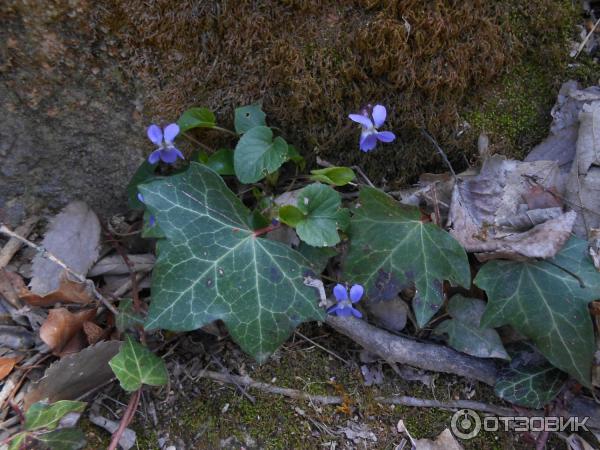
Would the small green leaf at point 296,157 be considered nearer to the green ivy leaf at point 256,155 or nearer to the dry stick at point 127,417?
the green ivy leaf at point 256,155

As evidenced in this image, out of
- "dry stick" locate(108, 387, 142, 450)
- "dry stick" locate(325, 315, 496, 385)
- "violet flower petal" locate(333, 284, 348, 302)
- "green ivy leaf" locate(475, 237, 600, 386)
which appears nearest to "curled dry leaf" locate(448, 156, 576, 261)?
"green ivy leaf" locate(475, 237, 600, 386)

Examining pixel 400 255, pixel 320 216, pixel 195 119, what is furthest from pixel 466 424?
pixel 195 119

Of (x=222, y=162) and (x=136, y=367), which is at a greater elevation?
(x=222, y=162)

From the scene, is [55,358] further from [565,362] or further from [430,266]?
[565,362]

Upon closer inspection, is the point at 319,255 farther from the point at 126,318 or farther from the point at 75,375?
the point at 75,375

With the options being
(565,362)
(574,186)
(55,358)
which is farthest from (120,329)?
(574,186)

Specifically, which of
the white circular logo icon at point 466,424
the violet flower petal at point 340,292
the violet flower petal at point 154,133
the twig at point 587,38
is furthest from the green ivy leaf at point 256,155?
the twig at point 587,38

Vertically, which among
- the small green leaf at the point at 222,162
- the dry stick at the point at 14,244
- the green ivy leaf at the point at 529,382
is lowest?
the green ivy leaf at the point at 529,382
